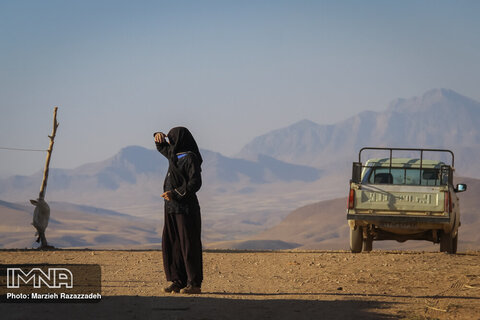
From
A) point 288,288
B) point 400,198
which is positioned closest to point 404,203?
point 400,198

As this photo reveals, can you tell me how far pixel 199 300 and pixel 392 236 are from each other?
29.4 feet

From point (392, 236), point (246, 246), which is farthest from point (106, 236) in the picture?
point (392, 236)

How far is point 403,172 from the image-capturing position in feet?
59.4

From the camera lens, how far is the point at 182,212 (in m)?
10.5

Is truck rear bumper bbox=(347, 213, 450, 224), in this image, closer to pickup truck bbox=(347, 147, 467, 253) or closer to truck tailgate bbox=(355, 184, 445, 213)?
pickup truck bbox=(347, 147, 467, 253)

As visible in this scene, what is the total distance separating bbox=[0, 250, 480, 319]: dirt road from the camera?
9289 millimetres

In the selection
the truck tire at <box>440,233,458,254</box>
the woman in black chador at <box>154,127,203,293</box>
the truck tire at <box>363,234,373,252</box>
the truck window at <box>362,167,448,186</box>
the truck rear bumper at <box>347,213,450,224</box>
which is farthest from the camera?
the truck tire at <box>363,234,373,252</box>

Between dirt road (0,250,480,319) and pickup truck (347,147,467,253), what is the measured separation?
0.61 meters

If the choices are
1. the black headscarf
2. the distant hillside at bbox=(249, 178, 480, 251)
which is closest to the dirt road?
the black headscarf

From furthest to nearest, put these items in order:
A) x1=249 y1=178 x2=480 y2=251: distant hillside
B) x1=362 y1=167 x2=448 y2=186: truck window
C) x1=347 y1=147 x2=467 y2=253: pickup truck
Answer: x1=249 y1=178 x2=480 y2=251: distant hillside → x1=362 y1=167 x2=448 y2=186: truck window → x1=347 y1=147 x2=467 y2=253: pickup truck

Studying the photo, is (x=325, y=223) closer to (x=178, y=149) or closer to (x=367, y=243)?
(x=367, y=243)

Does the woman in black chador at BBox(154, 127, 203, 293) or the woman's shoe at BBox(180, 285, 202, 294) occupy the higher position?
the woman in black chador at BBox(154, 127, 203, 293)

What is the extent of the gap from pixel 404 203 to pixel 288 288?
571cm

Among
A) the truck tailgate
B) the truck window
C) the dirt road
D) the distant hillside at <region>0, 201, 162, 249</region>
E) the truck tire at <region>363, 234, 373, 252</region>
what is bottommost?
the distant hillside at <region>0, 201, 162, 249</region>
